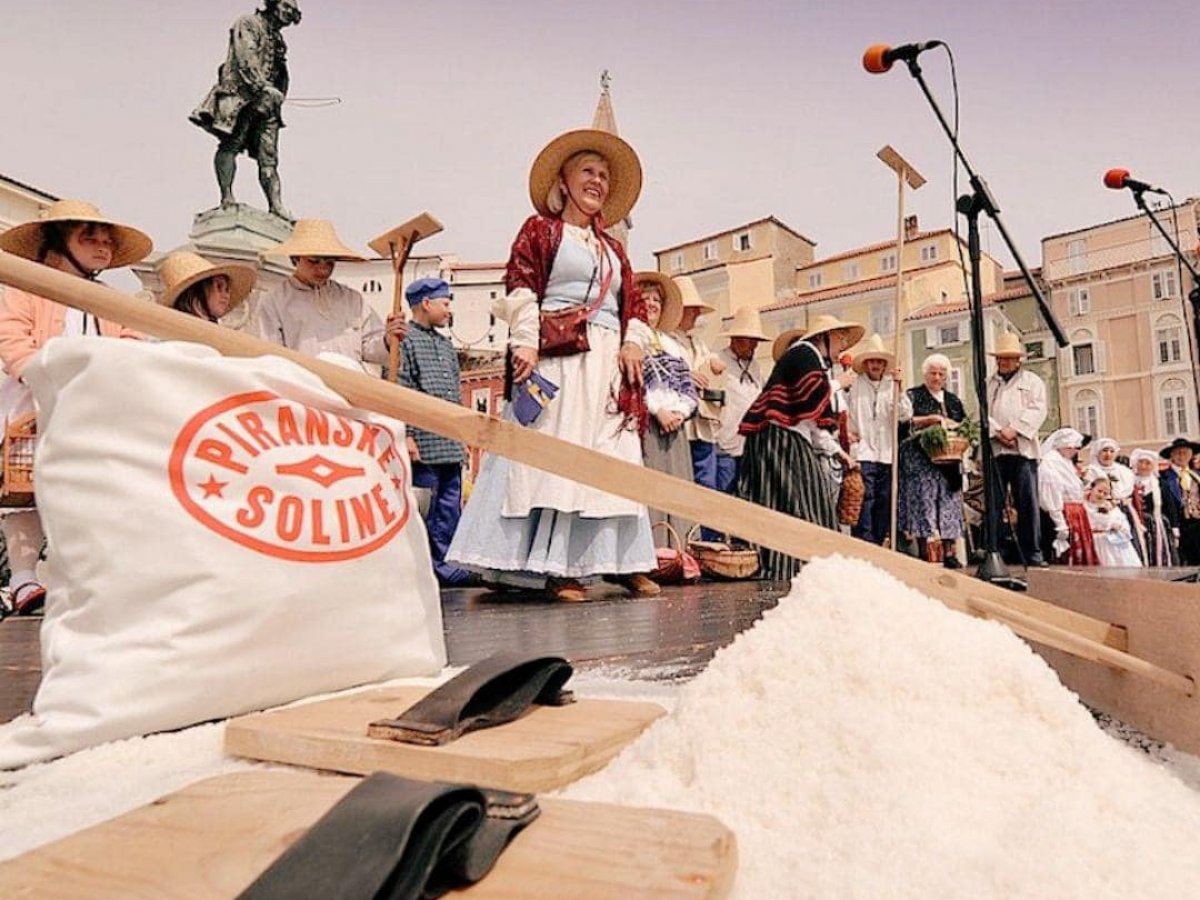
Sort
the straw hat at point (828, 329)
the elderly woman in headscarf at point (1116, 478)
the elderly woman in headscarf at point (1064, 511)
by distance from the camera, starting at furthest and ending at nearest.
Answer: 1. the elderly woman in headscarf at point (1116, 478)
2. the elderly woman in headscarf at point (1064, 511)
3. the straw hat at point (828, 329)

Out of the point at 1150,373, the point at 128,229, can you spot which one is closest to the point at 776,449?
the point at 128,229

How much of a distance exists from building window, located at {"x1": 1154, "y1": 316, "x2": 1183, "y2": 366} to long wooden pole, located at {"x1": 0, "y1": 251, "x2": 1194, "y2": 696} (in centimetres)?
3103

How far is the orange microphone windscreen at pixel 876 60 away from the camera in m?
3.05

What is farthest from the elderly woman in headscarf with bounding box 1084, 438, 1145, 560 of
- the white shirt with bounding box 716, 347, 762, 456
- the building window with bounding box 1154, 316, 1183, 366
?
the building window with bounding box 1154, 316, 1183, 366

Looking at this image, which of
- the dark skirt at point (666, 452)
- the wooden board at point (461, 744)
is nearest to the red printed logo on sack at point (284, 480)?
the wooden board at point (461, 744)

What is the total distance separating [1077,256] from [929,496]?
2873 cm

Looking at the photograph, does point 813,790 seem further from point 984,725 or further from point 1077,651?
point 1077,651

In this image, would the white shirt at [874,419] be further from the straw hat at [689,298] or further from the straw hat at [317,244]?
the straw hat at [317,244]

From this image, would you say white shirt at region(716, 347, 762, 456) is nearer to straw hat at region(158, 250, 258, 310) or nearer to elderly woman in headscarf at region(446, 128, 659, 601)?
elderly woman in headscarf at region(446, 128, 659, 601)

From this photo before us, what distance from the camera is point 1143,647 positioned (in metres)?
1.07

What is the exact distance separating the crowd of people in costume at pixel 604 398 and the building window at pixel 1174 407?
23.4 meters

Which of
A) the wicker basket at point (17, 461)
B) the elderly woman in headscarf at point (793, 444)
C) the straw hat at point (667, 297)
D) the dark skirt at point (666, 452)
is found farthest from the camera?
the straw hat at point (667, 297)

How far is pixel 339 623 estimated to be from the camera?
4.24 ft

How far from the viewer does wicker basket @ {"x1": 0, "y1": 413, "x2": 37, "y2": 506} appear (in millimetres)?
2730
